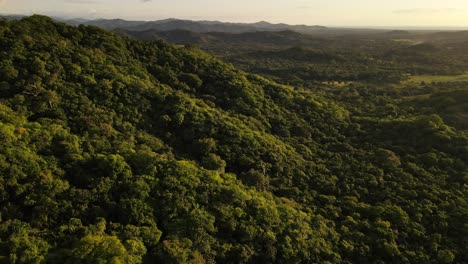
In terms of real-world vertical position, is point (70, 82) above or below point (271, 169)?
above

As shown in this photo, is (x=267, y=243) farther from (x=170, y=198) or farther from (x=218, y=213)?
(x=170, y=198)

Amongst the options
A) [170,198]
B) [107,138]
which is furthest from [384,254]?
[107,138]

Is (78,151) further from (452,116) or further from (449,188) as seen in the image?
(452,116)

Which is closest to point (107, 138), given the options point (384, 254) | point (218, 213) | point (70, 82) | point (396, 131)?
point (70, 82)

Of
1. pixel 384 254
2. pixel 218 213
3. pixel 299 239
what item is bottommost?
pixel 384 254

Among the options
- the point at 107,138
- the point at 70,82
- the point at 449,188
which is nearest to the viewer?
the point at 107,138

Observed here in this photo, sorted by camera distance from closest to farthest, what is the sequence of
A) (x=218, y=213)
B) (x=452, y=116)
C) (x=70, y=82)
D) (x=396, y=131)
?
(x=218, y=213) → (x=70, y=82) → (x=396, y=131) → (x=452, y=116)

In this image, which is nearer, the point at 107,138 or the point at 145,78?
the point at 107,138
